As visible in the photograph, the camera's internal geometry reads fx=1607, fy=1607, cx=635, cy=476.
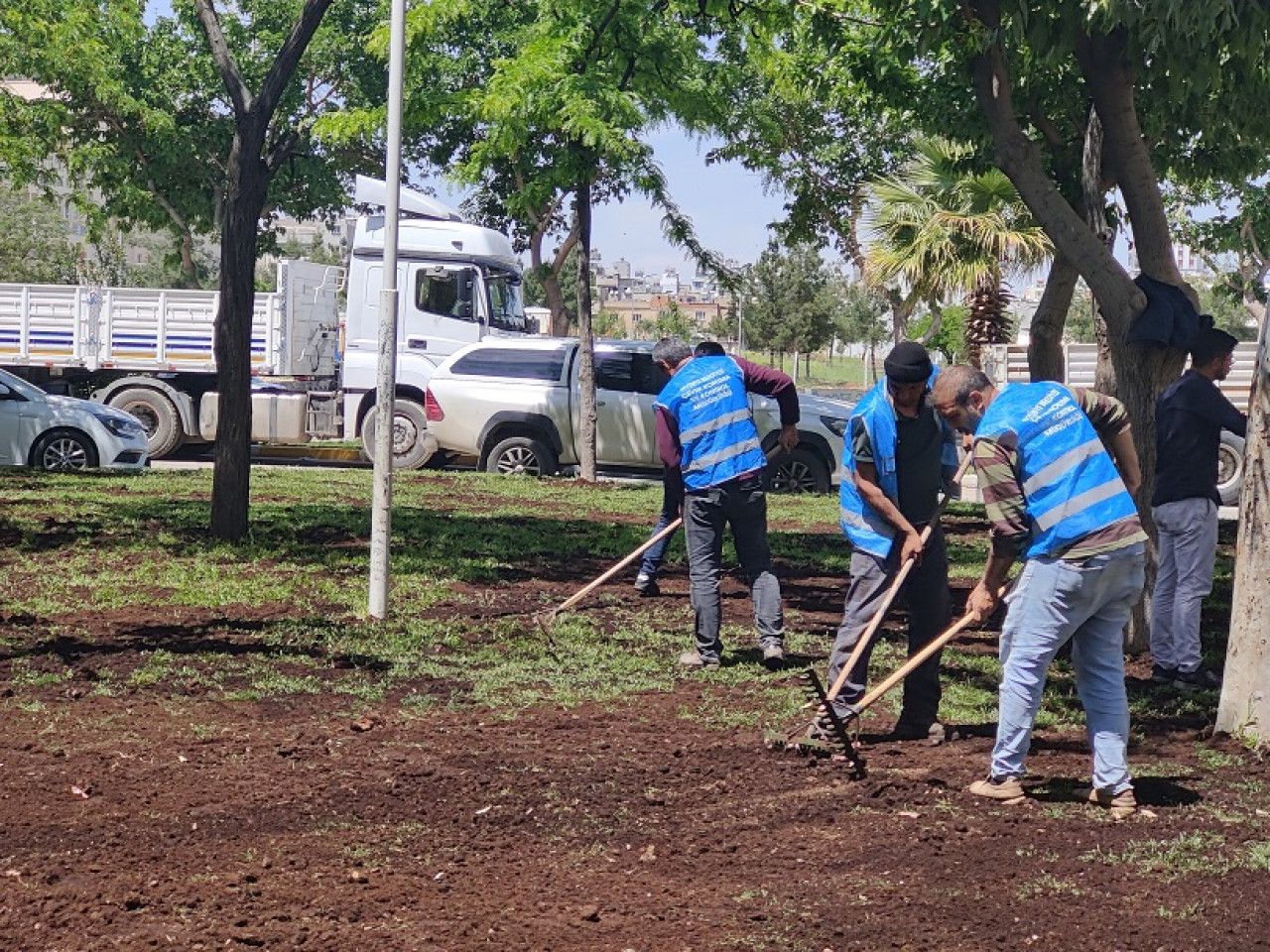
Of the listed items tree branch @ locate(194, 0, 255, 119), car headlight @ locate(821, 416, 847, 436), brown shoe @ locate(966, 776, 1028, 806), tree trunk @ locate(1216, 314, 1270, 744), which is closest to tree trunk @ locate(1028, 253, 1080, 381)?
tree trunk @ locate(1216, 314, 1270, 744)

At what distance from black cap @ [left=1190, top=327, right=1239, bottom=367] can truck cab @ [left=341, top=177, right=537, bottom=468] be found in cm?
1350

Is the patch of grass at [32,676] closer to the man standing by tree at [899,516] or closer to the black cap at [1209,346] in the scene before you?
the man standing by tree at [899,516]

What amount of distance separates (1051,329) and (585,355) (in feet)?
26.8

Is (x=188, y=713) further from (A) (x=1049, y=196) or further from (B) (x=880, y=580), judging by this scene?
(A) (x=1049, y=196)

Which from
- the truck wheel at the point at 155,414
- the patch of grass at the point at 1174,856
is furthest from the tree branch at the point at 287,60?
the truck wheel at the point at 155,414

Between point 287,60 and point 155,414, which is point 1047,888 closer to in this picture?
point 287,60

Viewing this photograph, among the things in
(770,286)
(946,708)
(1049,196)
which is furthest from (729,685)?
(770,286)

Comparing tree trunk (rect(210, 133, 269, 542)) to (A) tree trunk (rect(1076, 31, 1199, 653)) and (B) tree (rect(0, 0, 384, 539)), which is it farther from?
(B) tree (rect(0, 0, 384, 539))

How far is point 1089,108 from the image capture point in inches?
424

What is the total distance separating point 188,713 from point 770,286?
54129mm

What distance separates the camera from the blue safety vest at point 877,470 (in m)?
6.82

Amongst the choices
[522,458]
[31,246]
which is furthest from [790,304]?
[522,458]

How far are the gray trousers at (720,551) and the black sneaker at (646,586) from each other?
2.40 m

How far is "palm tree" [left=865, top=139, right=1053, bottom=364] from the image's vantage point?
17.2 meters
